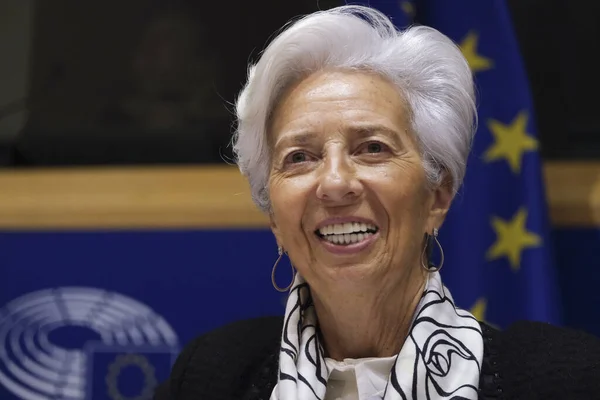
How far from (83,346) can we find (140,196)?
55 cm

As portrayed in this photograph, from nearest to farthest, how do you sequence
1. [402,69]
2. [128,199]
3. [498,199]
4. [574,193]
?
[402,69] → [498,199] → [574,193] → [128,199]

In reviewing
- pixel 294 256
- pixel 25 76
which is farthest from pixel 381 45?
pixel 25 76

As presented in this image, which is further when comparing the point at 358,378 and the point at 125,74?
the point at 125,74

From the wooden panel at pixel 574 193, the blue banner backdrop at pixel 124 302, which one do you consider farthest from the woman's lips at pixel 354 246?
the wooden panel at pixel 574 193

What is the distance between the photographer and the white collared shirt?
61.6 inches

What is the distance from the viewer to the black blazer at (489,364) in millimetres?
1543

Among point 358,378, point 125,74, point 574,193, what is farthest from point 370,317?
point 125,74

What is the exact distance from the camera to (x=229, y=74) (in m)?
2.95

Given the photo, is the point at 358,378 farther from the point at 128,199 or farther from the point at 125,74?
the point at 125,74

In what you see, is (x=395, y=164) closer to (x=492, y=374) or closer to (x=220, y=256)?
(x=492, y=374)

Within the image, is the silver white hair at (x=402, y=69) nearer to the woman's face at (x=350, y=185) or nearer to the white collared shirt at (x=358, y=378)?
the woman's face at (x=350, y=185)

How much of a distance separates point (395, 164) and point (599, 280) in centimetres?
133

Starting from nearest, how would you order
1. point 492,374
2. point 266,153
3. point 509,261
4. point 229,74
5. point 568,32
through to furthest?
point 492,374 < point 266,153 < point 509,261 < point 568,32 < point 229,74

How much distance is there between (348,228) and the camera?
156 centimetres
